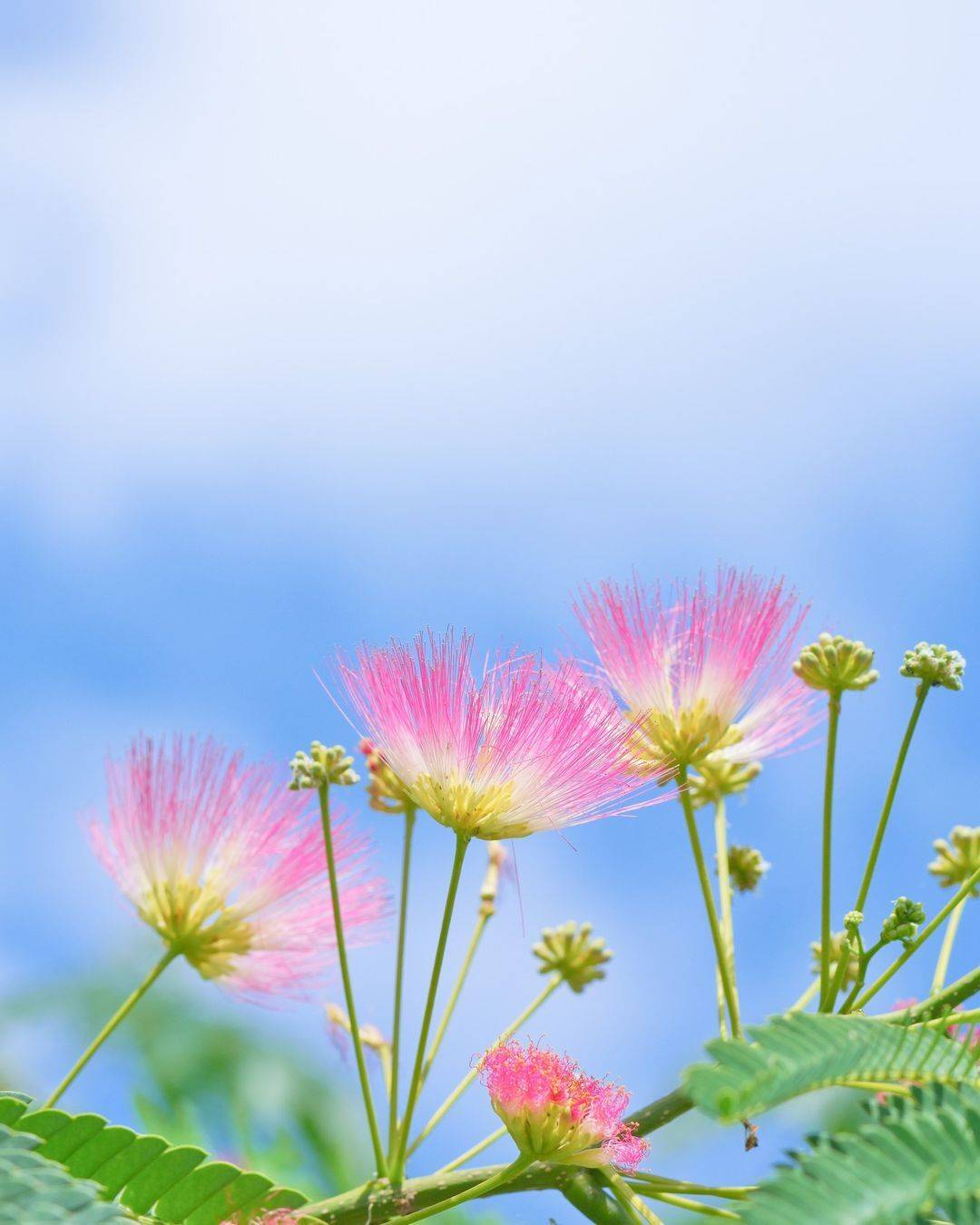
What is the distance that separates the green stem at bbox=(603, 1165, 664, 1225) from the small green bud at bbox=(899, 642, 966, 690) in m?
1.07

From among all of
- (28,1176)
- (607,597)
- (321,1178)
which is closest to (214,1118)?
(321,1178)

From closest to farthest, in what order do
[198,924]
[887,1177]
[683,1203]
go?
[887,1177] < [683,1203] < [198,924]

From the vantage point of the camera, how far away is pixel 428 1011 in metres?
2.38

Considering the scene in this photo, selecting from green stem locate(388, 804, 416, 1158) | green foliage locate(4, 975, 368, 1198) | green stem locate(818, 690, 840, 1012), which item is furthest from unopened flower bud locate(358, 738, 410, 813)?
green foliage locate(4, 975, 368, 1198)

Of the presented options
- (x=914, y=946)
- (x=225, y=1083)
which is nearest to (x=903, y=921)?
(x=914, y=946)

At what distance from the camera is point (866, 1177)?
1.45 m

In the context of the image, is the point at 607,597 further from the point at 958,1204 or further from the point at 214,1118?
the point at 214,1118

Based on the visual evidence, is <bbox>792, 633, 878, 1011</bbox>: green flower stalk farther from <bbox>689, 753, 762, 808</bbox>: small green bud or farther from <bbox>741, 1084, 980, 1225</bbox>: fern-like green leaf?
<bbox>741, 1084, 980, 1225</bbox>: fern-like green leaf

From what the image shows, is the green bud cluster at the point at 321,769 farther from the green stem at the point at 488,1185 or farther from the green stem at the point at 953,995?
the green stem at the point at 953,995

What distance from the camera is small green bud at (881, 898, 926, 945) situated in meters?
2.36

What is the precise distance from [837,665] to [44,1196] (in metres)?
1.68

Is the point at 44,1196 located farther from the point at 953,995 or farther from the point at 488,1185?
the point at 953,995

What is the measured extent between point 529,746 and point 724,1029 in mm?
617

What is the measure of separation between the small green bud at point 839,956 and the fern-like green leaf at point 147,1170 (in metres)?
1.07
